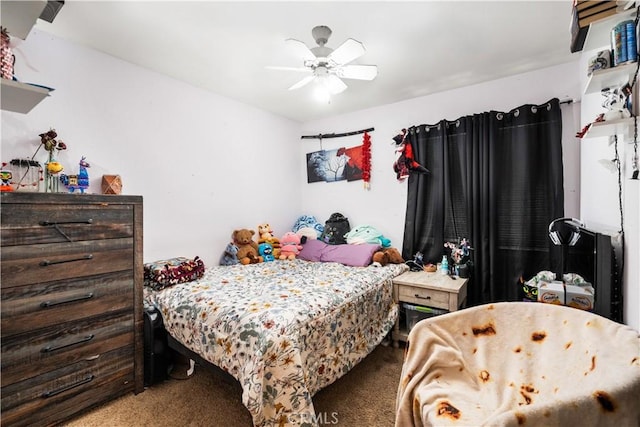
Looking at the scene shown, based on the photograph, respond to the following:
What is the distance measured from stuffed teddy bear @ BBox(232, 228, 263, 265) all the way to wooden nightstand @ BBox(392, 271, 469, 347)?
1489 millimetres

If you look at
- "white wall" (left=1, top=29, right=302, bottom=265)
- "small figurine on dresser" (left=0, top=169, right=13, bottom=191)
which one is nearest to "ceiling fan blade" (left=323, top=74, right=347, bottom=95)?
"white wall" (left=1, top=29, right=302, bottom=265)

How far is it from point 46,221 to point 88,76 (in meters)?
1.25

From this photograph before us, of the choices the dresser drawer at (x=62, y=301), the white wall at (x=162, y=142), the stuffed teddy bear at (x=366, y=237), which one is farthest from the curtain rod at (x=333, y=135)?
the dresser drawer at (x=62, y=301)

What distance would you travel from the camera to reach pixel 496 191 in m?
2.62

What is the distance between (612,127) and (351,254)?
2183 millimetres

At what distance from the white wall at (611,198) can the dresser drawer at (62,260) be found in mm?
2712

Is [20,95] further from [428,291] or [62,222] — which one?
[428,291]

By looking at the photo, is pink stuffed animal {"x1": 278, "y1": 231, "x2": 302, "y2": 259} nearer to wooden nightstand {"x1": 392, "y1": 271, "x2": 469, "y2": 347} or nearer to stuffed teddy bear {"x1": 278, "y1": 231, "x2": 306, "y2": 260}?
stuffed teddy bear {"x1": 278, "y1": 231, "x2": 306, "y2": 260}

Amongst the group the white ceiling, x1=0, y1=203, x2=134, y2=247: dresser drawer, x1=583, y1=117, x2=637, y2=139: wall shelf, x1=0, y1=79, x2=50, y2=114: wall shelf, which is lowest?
x1=0, y1=203, x2=134, y2=247: dresser drawer

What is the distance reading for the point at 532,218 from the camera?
2484 millimetres

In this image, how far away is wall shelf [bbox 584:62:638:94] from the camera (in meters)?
1.08

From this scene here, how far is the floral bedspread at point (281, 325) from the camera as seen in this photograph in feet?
4.58

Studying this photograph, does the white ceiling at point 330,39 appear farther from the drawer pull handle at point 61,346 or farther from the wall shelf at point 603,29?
A: the drawer pull handle at point 61,346

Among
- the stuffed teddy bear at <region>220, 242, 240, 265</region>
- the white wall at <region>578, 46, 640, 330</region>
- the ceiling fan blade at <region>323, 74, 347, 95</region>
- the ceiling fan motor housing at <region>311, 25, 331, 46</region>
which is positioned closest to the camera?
the white wall at <region>578, 46, 640, 330</region>
